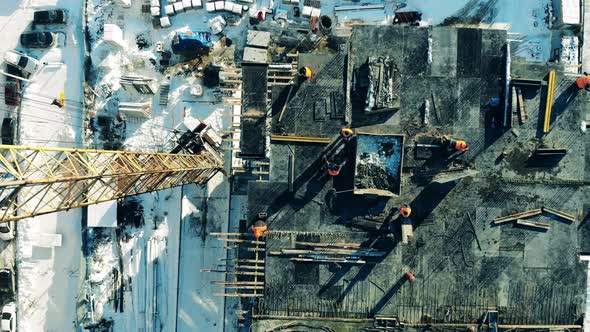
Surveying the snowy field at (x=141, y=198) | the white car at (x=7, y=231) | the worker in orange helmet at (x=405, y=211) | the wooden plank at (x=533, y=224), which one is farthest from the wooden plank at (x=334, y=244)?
the white car at (x=7, y=231)

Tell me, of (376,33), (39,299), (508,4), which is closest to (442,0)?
(508,4)

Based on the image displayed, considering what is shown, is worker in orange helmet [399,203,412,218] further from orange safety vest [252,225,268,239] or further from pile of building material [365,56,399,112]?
orange safety vest [252,225,268,239]

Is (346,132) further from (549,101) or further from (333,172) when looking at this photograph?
(549,101)

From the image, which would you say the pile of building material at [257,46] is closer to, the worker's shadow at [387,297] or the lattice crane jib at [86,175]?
the lattice crane jib at [86,175]

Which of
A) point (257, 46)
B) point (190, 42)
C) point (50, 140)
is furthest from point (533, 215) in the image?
point (50, 140)

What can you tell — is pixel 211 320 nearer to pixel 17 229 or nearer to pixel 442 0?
pixel 17 229

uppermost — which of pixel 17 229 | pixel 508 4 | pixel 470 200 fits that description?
pixel 508 4

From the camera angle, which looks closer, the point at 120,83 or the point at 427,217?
the point at 427,217
